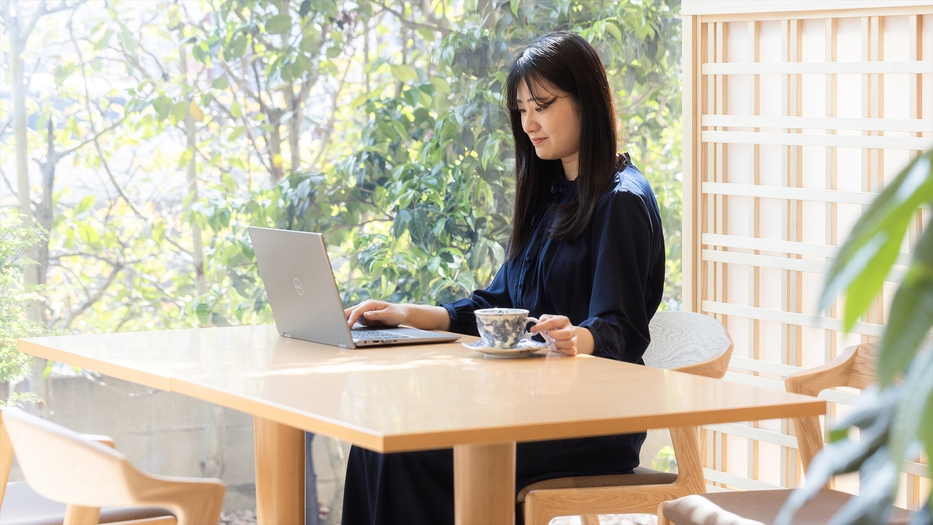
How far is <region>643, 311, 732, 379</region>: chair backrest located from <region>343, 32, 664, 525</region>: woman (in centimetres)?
18

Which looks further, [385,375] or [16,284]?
[16,284]

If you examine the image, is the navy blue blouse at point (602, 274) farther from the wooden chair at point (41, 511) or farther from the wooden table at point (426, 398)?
the wooden chair at point (41, 511)

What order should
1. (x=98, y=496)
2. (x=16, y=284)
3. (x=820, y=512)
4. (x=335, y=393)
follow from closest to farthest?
(x=98, y=496), (x=335, y=393), (x=820, y=512), (x=16, y=284)

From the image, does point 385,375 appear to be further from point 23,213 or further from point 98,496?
point 23,213

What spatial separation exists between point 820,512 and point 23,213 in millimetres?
2362

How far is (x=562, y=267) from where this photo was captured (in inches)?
90.6

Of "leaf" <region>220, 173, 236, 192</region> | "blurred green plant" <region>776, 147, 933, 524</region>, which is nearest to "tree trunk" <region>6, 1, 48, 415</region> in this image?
"leaf" <region>220, 173, 236, 192</region>

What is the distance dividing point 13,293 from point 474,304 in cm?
147

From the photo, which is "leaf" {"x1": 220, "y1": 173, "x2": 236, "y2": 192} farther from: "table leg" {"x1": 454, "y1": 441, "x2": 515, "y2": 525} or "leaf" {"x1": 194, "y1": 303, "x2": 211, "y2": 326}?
"table leg" {"x1": 454, "y1": 441, "x2": 515, "y2": 525}

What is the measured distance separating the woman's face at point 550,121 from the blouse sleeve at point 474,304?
1.06 ft

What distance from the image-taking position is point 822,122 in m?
2.89

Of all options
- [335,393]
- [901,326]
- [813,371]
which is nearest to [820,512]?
[813,371]

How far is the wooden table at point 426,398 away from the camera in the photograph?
131 cm

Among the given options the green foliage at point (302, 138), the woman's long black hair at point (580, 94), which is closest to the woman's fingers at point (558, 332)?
the woman's long black hair at point (580, 94)
